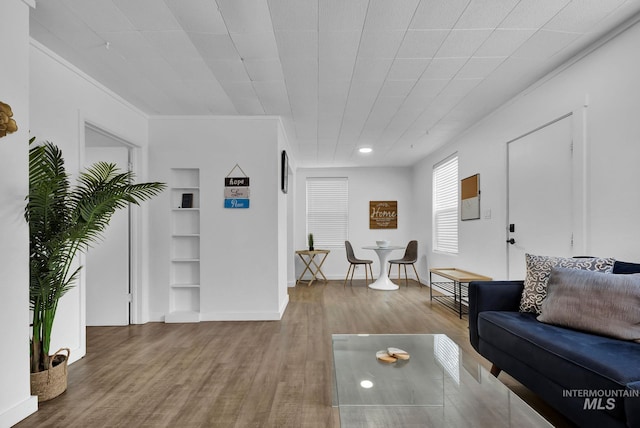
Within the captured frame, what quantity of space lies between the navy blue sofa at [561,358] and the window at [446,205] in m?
3.07

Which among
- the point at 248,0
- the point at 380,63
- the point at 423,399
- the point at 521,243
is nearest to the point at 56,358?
the point at 423,399

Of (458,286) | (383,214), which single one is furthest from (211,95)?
(383,214)

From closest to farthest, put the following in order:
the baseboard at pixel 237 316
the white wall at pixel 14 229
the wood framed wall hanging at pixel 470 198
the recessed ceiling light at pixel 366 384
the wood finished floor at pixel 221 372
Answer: the recessed ceiling light at pixel 366 384, the white wall at pixel 14 229, the wood finished floor at pixel 221 372, the baseboard at pixel 237 316, the wood framed wall hanging at pixel 470 198

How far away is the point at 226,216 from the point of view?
4266 millimetres

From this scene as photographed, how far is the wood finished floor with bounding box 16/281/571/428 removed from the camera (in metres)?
2.07

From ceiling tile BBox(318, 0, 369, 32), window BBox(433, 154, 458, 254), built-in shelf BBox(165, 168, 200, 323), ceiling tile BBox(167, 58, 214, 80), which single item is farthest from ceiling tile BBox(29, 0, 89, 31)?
window BBox(433, 154, 458, 254)

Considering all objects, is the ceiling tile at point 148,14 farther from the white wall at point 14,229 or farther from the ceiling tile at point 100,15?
the white wall at point 14,229

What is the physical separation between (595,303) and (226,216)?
3481 millimetres

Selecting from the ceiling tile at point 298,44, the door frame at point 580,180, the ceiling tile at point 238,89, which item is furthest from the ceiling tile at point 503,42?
the ceiling tile at point 238,89

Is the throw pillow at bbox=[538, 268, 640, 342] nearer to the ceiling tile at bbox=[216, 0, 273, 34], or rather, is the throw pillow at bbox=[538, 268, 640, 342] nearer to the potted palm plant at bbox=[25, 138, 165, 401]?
the ceiling tile at bbox=[216, 0, 273, 34]

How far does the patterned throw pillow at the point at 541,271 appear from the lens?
7.53ft

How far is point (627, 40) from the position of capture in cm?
237

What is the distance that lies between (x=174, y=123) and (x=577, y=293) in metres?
4.17

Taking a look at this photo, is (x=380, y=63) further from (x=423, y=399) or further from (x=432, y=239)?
(x=432, y=239)
